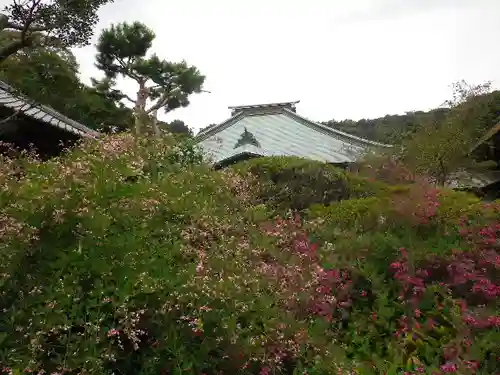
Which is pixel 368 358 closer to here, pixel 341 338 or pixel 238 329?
pixel 341 338

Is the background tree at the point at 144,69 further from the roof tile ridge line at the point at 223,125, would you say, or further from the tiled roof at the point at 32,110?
the tiled roof at the point at 32,110

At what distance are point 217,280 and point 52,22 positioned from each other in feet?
19.3

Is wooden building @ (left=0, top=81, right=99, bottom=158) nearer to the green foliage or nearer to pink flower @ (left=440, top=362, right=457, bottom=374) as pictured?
the green foliage

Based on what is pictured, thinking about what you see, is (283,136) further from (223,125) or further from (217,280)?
(217,280)

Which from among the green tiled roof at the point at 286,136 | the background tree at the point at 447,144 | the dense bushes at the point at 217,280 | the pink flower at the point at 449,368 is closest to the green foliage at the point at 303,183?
the dense bushes at the point at 217,280

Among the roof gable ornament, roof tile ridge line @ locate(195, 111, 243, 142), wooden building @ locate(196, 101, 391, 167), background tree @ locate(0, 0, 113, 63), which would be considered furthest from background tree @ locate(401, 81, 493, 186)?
background tree @ locate(0, 0, 113, 63)

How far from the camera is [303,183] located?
738cm

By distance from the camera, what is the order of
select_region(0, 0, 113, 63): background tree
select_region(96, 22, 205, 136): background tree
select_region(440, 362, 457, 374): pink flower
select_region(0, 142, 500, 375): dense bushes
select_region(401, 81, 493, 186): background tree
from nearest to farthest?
select_region(0, 142, 500, 375): dense bushes → select_region(440, 362, 457, 374): pink flower → select_region(0, 0, 113, 63): background tree → select_region(401, 81, 493, 186): background tree → select_region(96, 22, 205, 136): background tree

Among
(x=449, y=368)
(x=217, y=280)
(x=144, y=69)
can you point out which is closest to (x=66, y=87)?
(x=144, y=69)

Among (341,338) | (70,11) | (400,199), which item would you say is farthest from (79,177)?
(70,11)

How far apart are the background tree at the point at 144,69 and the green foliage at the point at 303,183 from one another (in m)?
14.6

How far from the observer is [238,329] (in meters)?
2.83

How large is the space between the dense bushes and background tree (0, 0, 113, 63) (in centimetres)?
308

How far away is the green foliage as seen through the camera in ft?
23.4
